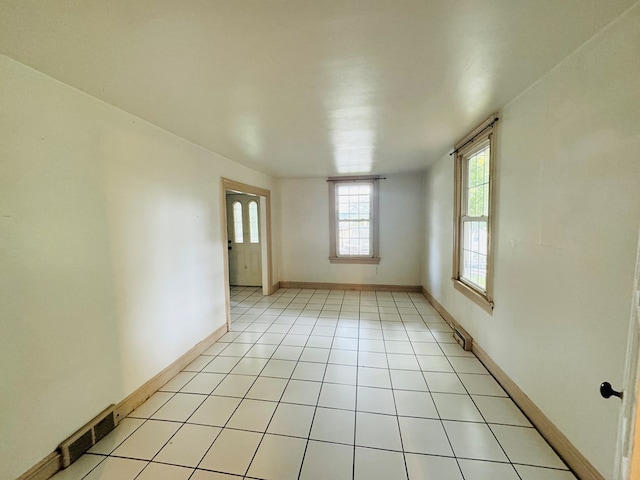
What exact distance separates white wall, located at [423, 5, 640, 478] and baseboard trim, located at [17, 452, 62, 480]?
2895 mm

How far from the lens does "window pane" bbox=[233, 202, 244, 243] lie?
18.4ft

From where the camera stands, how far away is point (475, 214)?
294 cm

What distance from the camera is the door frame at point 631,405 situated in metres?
0.75

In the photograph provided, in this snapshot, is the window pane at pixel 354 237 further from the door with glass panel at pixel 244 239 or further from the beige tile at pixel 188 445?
the beige tile at pixel 188 445

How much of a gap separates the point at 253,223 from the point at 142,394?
3813 millimetres

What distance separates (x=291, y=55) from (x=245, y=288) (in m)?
5.04

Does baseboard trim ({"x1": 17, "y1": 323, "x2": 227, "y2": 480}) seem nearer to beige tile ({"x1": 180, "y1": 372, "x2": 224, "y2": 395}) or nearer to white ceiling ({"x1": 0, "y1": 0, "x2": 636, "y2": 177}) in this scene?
beige tile ({"x1": 180, "y1": 372, "x2": 224, "y2": 395})

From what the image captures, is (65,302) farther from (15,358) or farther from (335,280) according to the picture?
(335,280)

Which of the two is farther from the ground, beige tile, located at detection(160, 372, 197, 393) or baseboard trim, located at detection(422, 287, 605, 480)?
baseboard trim, located at detection(422, 287, 605, 480)

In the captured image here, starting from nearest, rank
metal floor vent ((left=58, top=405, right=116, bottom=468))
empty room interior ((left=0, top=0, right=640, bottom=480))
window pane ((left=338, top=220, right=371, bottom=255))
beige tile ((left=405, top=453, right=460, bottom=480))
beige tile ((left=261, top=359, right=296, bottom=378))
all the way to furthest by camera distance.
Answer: empty room interior ((left=0, top=0, right=640, bottom=480)), beige tile ((left=405, top=453, right=460, bottom=480)), metal floor vent ((left=58, top=405, right=116, bottom=468)), beige tile ((left=261, top=359, right=296, bottom=378)), window pane ((left=338, top=220, right=371, bottom=255))

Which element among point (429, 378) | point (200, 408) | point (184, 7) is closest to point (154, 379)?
point (200, 408)

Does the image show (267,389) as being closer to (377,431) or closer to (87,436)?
(377,431)

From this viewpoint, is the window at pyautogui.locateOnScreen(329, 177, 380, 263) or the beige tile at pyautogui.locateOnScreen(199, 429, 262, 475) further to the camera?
the window at pyautogui.locateOnScreen(329, 177, 380, 263)

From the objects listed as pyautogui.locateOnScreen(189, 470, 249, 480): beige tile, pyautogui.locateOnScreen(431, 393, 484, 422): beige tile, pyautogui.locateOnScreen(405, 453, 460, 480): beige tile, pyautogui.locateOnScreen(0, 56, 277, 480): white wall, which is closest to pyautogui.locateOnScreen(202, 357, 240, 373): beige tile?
pyautogui.locateOnScreen(0, 56, 277, 480): white wall
